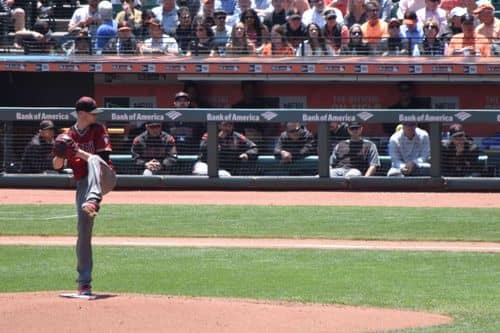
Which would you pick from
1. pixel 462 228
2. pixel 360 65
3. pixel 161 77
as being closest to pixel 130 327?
pixel 462 228

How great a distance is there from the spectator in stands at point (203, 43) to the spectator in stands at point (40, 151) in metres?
3.04

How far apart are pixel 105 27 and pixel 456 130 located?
22.3ft

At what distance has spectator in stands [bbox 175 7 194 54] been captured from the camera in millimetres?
19234

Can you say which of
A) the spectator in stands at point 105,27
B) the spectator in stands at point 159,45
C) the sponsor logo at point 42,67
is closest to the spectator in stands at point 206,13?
the spectator in stands at point 159,45

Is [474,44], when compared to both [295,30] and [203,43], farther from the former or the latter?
[203,43]

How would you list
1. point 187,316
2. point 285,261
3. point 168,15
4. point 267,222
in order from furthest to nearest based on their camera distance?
point 168,15, point 267,222, point 285,261, point 187,316

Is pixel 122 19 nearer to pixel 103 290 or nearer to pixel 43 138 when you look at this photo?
pixel 43 138

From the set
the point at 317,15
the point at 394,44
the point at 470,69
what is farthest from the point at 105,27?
the point at 470,69

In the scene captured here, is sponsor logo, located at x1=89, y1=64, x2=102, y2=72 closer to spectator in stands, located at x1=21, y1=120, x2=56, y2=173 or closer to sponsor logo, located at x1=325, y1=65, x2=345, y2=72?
spectator in stands, located at x1=21, y1=120, x2=56, y2=173

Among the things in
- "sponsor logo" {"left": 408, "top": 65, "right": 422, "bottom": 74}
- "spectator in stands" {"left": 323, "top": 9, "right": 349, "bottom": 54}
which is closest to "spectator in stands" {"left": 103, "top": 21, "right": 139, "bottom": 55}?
"spectator in stands" {"left": 323, "top": 9, "right": 349, "bottom": 54}

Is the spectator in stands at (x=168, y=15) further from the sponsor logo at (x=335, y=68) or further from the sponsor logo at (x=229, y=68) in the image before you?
the sponsor logo at (x=335, y=68)

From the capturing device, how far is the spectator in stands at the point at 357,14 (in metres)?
19.2

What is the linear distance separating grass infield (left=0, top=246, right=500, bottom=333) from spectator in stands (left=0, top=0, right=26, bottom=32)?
9026 mm

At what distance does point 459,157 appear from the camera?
16812mm
